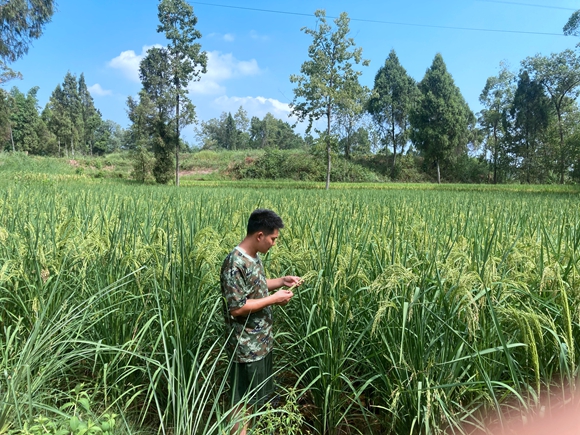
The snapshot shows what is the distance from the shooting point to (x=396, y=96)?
4075cm

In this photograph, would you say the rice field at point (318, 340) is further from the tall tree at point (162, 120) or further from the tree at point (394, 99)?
the tree at point (394, 99)

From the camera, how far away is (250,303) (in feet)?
5.98

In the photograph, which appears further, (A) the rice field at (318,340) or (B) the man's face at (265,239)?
(B) the man's face at (265,239)

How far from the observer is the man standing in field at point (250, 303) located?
184cm

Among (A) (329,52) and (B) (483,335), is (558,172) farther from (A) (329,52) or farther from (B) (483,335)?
(B) (483,335)

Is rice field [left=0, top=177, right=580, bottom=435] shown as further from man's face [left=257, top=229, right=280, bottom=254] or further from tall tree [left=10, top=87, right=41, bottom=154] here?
tall tree [left=10, top=87, right=41, bottom=154]

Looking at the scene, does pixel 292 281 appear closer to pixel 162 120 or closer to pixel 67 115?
pixel 162 120

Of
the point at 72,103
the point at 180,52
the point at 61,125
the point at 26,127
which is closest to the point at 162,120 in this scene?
the point at 180,52

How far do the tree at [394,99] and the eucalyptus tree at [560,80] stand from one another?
11.5 m

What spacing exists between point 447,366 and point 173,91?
27.5 meters

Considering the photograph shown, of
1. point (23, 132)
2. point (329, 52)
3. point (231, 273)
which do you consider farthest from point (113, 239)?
point (23, 132)

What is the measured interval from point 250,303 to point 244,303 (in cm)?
3

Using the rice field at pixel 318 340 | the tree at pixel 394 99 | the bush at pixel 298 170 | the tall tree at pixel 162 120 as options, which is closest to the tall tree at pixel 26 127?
the bush at pixel 298 170

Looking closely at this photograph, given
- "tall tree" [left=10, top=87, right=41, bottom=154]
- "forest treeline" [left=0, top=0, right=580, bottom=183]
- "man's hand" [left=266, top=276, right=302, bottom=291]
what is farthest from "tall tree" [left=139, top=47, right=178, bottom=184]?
"tall tree" [left=10, top=87, right=41, bottom=154]
